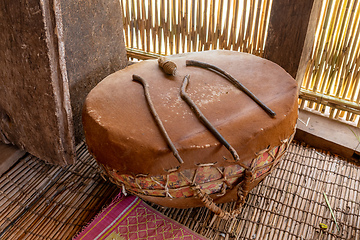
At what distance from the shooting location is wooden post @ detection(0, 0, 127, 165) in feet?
4.39

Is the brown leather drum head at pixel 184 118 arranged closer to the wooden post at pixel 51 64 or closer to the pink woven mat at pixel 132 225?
the wooden post at pixel 51 64

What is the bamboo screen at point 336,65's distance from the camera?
1.91 meters

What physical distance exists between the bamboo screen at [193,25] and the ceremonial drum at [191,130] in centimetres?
71

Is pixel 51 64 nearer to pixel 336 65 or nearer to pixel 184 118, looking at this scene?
pixel 184 118

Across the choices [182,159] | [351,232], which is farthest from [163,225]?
[351,232]

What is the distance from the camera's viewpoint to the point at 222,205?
5.33 feet

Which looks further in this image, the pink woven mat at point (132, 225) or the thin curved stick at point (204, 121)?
the pink woven mat at point (132, 225)

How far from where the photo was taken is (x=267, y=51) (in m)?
2.05

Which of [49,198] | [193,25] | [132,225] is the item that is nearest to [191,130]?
[132,225]

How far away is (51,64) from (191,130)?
0.71 metres

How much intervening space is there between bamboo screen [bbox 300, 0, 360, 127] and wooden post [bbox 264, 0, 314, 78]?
219 millimetres

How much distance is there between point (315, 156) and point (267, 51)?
75cm

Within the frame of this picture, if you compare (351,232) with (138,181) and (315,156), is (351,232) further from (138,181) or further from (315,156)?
(138,181)

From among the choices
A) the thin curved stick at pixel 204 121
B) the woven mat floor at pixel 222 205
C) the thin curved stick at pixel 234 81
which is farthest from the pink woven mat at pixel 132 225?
the thin curved stick at pixel 234 81
